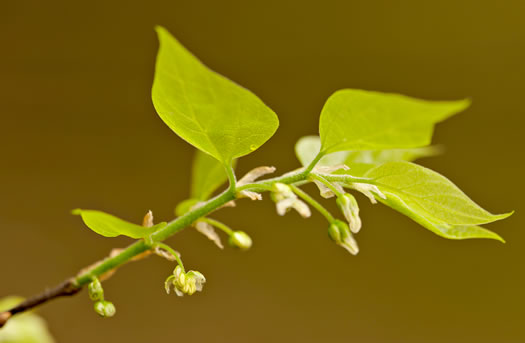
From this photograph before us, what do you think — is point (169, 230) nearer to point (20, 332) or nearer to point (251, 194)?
point (251, 194)

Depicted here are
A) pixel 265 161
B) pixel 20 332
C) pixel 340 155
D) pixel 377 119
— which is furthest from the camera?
pixel 265 161

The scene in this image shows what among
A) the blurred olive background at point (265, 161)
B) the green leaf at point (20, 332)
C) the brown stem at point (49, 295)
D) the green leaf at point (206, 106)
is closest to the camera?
the green leaf at point (206, 106)

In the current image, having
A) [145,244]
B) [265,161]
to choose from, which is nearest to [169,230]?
[145,244]

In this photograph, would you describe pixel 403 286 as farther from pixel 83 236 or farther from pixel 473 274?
pixel 83 236

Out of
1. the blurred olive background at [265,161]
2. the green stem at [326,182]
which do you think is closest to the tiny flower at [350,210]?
the green stem at [326,182]

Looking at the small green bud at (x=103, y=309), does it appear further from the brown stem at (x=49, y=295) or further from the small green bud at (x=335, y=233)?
the small green bud at (x=335, y=233)

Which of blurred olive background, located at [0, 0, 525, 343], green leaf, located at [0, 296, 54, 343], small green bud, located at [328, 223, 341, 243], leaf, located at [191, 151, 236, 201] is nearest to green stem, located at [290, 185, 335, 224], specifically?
small green bud, located at [328, 223, 341, 243]

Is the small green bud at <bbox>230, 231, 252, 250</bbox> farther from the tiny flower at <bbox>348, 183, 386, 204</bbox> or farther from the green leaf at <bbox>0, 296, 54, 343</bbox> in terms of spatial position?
the green leaf at <bbox>0, 296, 54, 343</bbox>
